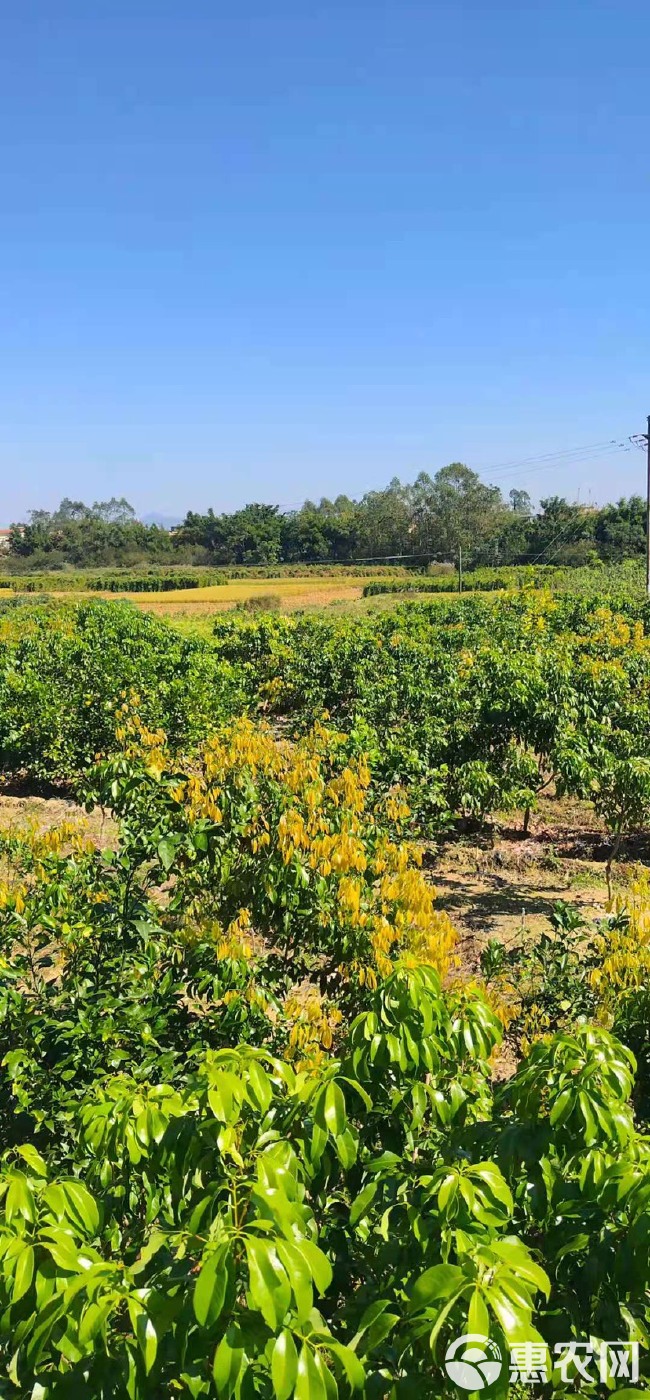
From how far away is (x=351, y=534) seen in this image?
3174 inches

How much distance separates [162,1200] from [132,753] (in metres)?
2.74

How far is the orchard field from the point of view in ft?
5.48

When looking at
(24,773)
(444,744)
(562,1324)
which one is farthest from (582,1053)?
(24,773)

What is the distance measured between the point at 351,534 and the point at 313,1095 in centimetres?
8006

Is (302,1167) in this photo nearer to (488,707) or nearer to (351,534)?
(488,707)

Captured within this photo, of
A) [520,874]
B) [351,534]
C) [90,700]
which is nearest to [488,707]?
[520,874]

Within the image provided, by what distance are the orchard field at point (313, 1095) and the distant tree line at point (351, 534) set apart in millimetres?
60863

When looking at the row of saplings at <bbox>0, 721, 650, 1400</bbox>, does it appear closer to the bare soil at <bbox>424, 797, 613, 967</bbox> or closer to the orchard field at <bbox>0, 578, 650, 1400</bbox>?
the orchard field at <bbox>0, 578, 650, 1400</bbox>

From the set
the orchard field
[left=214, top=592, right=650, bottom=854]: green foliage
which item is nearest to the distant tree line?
→ [left=214, top=592, right=650, bottom=854]: green foliage

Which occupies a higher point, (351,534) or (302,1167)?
(351,534)

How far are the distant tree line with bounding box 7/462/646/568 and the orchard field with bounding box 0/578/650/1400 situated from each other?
60863mm

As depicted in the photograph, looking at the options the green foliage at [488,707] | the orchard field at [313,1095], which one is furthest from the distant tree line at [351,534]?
the orchard field at [313,1095]

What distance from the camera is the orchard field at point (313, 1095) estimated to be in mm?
1670

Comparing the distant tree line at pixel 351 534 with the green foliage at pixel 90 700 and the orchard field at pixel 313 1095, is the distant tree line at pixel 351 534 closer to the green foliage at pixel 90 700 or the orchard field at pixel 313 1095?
the green foliage at pixel 90 700
